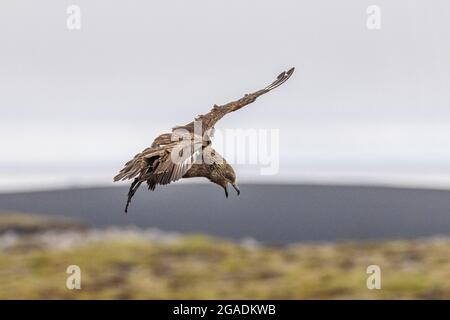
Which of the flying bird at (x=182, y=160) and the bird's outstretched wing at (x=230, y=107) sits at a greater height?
the bird's outstretched wing at (x=230, y=107)

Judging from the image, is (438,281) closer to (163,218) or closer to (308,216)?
(308,216)

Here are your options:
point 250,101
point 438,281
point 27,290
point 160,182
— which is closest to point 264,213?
point 438,281

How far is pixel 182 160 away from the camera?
41.3 feet

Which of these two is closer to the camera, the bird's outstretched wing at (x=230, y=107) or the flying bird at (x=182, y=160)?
the flying bird at (x=182, y=160)

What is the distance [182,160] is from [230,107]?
5.32 meters

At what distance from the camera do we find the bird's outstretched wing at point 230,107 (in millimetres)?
16625

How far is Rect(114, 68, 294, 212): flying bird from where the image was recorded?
12.6 meters

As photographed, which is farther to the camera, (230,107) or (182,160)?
(230,107)

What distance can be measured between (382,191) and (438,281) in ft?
76.8

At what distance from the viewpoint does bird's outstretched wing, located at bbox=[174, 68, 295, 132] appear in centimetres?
1662

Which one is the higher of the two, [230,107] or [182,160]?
[230,107]

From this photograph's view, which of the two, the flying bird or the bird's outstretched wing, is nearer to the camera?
the flying bird

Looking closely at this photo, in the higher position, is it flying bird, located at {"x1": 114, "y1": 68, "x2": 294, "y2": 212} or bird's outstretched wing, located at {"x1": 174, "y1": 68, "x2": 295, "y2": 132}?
bird's outstretched wing, located at {"x1": 174, "y1": 68, "x2": 295, "y2": 132}

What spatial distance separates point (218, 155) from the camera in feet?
50.2
